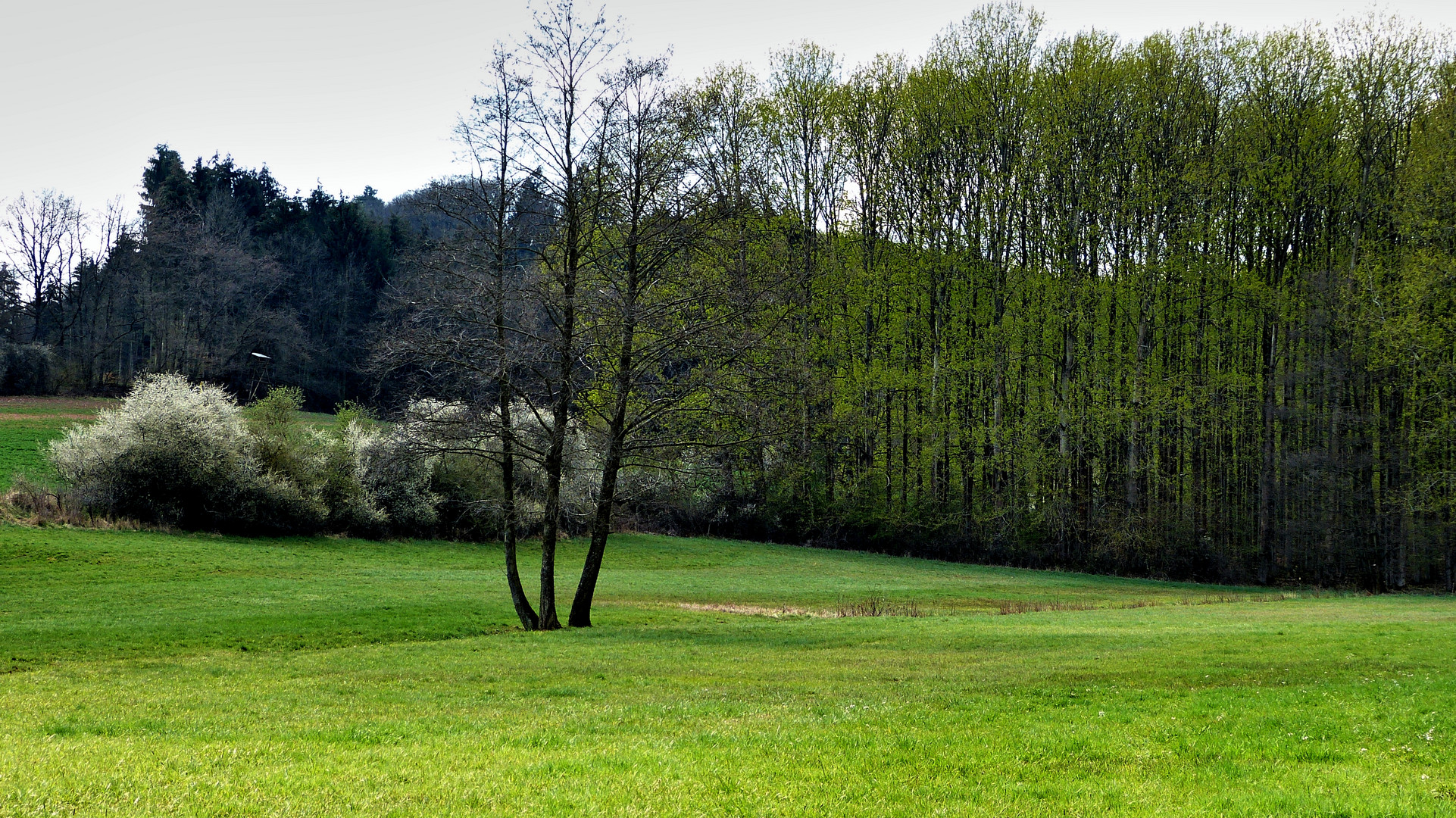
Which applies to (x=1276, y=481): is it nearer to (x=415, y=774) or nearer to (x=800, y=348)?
(x=800, y=348)

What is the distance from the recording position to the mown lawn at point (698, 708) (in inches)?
299

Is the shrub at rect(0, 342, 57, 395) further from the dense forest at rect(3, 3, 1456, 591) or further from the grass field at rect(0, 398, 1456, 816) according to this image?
the grass field at rect(0, 398, 1456, 816)

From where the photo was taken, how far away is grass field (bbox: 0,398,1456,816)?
24.9ft

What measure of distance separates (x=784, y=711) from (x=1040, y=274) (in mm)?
40753

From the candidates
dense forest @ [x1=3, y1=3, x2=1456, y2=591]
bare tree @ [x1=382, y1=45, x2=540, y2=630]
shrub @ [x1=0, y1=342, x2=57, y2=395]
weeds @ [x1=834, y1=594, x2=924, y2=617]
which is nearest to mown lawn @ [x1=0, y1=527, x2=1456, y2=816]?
weeds @ [x1=834, y1=594, x2=924, y2=617]

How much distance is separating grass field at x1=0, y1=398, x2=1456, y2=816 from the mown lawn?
55 millimetres

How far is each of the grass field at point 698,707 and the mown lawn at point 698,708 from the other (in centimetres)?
6

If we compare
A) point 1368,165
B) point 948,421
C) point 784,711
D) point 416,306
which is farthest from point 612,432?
point 1368,165

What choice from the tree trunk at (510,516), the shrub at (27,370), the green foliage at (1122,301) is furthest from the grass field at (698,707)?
the shrub at (27,370)

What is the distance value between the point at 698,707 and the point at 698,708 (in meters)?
0.06

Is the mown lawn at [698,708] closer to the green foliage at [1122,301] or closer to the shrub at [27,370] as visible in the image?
the green foliage at [1122,301]

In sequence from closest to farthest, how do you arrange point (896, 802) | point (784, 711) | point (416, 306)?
point (896, 802)
point (784, 711)
point (416, 306)

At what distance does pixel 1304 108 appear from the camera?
43.8 metres

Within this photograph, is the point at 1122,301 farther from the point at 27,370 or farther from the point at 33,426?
the point at 27,370
